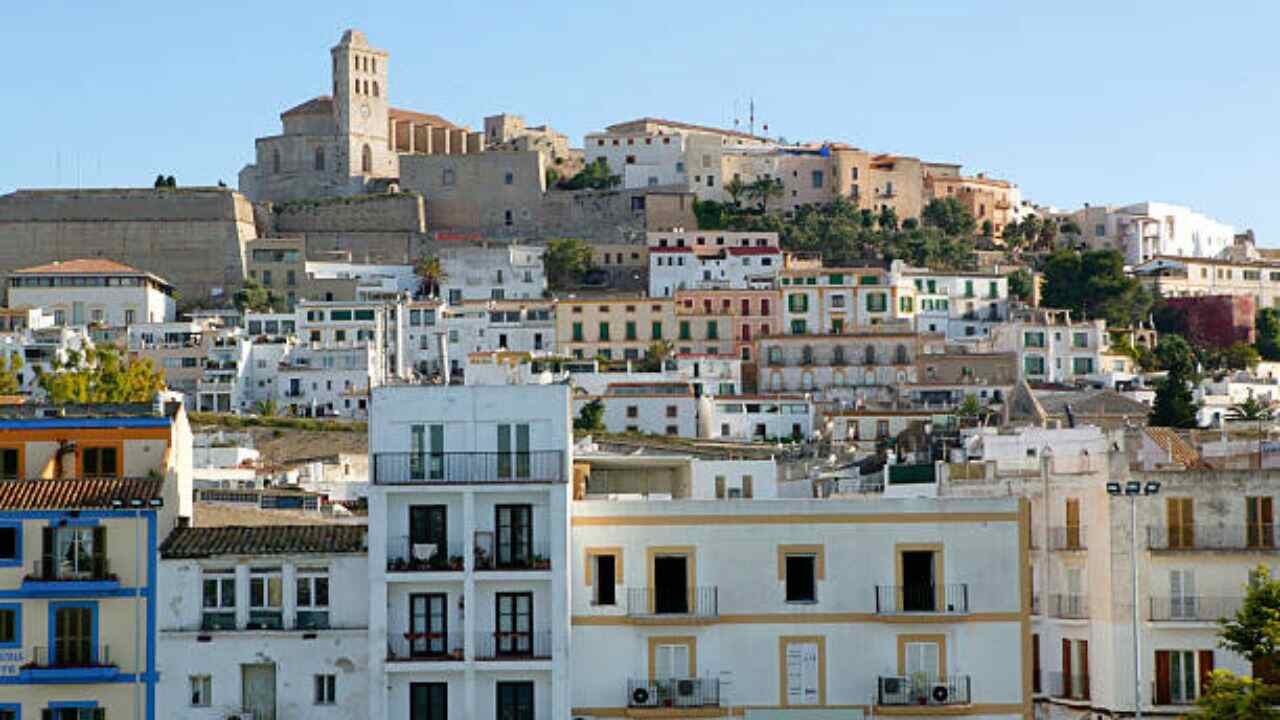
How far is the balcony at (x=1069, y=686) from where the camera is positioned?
48500mm

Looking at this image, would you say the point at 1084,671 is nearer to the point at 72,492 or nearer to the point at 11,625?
the point at 72,492

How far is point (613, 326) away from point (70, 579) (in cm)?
8140

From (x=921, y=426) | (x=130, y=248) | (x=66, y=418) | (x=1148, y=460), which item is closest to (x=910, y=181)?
(x=130, y=248)

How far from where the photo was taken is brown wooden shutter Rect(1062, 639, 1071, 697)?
4894 centimetres

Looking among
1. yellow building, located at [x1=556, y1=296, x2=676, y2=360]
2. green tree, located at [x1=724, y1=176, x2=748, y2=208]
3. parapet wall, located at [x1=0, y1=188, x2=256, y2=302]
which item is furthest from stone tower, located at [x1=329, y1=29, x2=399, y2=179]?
yellow building, located at [x1=556, y1=296, x2=676, y2=360]

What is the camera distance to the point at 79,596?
148ft

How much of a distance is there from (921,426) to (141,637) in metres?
51.7

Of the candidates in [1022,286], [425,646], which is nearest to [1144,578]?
[425,646]

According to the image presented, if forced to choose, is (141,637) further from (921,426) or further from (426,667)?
(921,426)

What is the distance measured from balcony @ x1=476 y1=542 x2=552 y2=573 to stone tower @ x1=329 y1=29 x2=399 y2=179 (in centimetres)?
11704

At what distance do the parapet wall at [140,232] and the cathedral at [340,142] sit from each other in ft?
40.5

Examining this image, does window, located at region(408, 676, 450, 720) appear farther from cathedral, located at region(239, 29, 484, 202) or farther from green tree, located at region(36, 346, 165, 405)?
cathedral, located at region(239, 29, 484, 202)

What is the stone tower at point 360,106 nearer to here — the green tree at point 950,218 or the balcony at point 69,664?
the green tree at point 950,218

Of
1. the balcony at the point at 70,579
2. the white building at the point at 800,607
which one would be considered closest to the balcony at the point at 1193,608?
the white building at the point at 800,607
